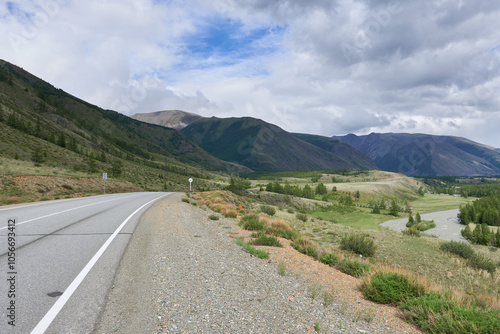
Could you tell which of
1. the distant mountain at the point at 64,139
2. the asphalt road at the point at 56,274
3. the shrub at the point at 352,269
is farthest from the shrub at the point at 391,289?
the distant mountain at the point at 64,139

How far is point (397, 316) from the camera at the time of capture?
5.89 meters

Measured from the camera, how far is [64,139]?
80.3 m

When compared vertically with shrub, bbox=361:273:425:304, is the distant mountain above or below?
above

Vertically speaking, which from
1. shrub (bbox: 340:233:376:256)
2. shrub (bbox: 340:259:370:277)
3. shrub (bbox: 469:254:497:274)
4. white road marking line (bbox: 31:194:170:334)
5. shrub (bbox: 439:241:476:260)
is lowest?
shrub (bbox: 469:254:497:274)

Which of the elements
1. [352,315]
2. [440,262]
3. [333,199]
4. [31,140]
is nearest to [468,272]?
[440,262]

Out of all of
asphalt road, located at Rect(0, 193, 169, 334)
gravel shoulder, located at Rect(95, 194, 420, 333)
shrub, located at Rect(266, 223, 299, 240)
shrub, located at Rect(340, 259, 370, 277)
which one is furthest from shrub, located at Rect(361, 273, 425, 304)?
shrub, located at Rect(266, 223, 299, 240)

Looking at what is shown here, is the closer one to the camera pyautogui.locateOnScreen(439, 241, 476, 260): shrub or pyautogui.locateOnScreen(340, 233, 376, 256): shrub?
pyautogui.locateOnScreen(340, 233, 376, 256): shrub

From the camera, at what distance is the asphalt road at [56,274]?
401 cm

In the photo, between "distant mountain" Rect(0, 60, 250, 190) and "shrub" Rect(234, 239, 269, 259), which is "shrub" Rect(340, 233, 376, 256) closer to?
"shrub" Rect(234, 239, 269, 259)

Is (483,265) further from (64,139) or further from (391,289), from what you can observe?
(64,139)

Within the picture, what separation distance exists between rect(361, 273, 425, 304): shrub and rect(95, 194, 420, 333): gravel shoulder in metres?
0.32

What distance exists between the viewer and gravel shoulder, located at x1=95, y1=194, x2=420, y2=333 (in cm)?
439

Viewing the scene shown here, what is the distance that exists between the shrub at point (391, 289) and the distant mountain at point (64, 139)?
48.7 metres

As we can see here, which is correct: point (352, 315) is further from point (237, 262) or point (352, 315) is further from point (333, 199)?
point (333, 199)
